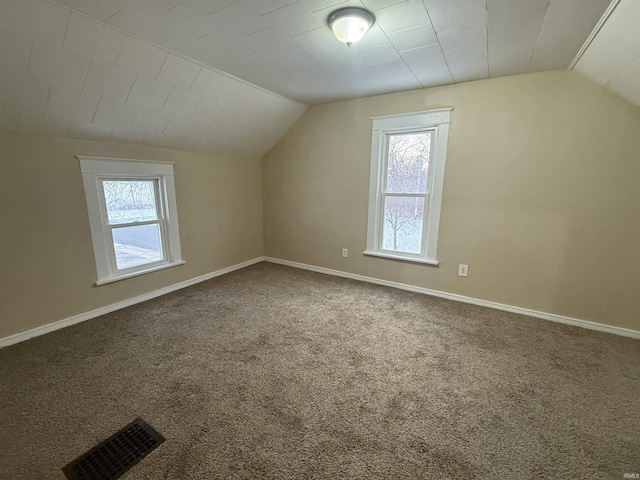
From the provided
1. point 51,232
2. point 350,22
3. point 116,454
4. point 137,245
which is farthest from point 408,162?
point 51,232

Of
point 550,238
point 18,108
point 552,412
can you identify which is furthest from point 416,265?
point 18,108

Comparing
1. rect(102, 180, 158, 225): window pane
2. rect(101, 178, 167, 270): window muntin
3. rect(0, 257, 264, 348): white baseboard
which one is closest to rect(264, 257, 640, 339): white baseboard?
rect(0, 257, 264, 348): white baseboard

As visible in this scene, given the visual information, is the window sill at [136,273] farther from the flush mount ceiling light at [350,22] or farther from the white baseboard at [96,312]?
the flush mount ceiling light at [350,22]

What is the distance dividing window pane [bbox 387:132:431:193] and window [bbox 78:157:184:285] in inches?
103

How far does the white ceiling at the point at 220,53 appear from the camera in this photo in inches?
62.1

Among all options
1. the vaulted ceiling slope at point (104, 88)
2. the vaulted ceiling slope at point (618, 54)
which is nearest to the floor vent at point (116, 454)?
the vaulted ceiling slope at point (104, 88)

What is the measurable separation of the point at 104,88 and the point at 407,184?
2.97m

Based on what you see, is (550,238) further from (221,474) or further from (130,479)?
(130,479)

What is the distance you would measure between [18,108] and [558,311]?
4790 millimetres

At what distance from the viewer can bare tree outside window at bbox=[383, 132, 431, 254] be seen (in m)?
3.12

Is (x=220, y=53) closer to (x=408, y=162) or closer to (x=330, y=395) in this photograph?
(x=408, y=162)

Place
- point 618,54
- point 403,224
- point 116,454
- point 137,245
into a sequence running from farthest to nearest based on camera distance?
1. point 403,224
2. point 137,245
3. point 618,54
4. point 116,454

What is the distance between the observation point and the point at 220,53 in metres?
2.11

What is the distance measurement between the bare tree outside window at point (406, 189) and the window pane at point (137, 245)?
2.81 m
